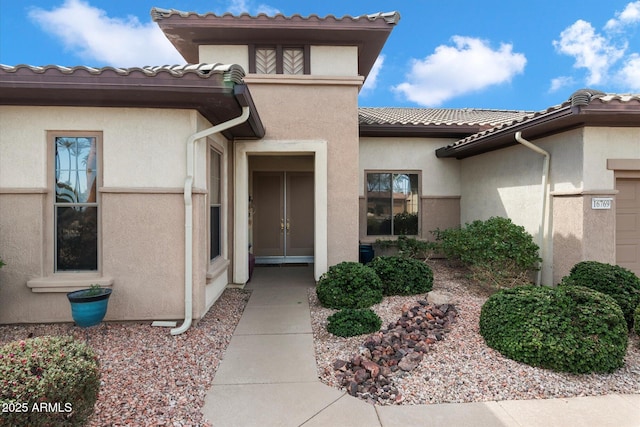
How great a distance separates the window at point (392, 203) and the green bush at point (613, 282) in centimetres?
441

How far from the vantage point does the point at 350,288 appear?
19.0ft

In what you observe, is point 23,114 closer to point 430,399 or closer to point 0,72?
point 0,72

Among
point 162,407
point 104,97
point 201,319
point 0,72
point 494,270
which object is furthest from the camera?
point 494,270

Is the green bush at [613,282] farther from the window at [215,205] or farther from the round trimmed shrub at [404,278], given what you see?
the window at [215,205]

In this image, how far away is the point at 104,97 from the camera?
14.9ft

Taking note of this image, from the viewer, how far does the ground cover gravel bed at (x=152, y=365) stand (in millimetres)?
2955

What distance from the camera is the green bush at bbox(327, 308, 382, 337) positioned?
4.58m

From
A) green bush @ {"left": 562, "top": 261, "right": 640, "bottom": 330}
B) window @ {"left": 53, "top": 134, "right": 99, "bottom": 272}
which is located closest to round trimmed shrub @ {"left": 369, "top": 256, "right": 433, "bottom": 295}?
green bush @ {"left": 562, "top": 261, "right": 640, "bottom": 330}

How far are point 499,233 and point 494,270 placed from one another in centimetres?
79

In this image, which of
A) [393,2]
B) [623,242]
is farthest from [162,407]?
[393,2]

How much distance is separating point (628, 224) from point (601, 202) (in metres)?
0.98

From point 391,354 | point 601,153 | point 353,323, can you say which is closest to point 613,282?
point 601,153

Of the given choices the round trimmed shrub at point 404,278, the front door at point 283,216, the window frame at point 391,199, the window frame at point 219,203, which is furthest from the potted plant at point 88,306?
the window frame at point 391,199

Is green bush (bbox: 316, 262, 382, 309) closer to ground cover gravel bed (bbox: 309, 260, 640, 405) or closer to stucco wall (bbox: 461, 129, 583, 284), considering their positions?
ground cover gravel bed (bbox: 309, 260, 640, 405)
